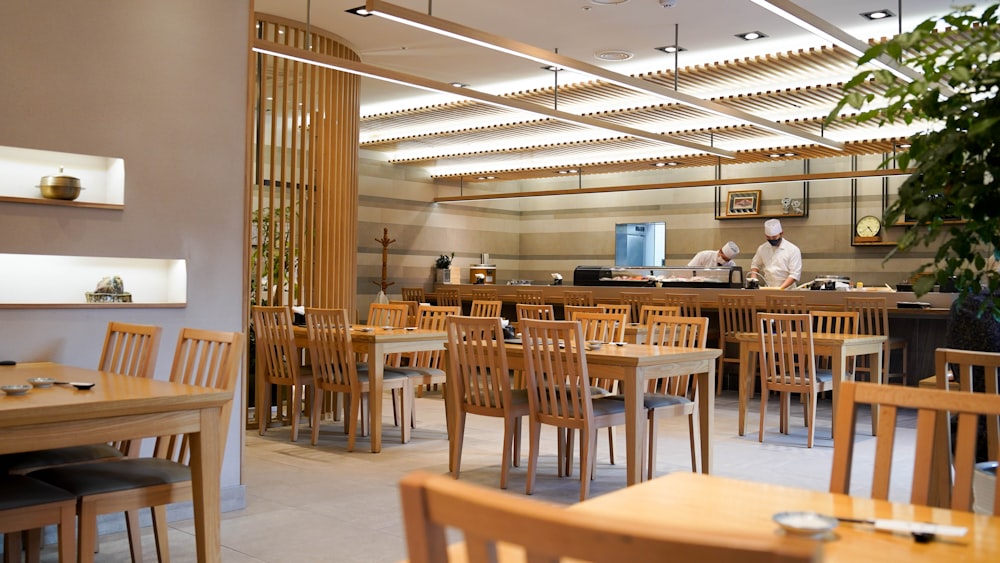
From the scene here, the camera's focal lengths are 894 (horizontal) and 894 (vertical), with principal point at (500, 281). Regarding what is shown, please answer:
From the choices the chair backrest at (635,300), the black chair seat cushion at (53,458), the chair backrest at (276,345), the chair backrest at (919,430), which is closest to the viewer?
the chair backrest at (919,430)

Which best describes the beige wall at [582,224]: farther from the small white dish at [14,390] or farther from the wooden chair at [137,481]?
the small white dish at [14,390]

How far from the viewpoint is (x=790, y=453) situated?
624 cm

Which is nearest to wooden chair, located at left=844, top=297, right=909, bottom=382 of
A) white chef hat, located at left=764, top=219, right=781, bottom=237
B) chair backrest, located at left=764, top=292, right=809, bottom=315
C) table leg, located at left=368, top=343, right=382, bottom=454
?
chair backrest, located at left=764, top=292, right=809, bottom=315

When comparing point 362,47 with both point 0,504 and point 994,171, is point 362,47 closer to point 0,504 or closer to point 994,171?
point 0,504

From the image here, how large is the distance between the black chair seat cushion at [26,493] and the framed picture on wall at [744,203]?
1156 centimetres

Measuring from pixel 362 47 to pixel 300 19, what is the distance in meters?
1.07

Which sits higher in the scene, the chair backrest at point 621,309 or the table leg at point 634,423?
the chair backrest at point 621,309

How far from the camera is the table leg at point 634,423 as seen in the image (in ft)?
14.8

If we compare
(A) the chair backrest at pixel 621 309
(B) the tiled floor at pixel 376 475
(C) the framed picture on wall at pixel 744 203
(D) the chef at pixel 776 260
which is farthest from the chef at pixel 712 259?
(B) the tiled floor at pixel 376 475

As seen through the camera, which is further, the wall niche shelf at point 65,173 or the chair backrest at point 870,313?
the chair backrest at point 870,313

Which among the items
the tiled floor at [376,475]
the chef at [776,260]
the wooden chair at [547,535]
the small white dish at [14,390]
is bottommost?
the tiled floor at [376,475]

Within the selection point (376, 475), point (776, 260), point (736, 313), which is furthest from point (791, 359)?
point (776, 260)

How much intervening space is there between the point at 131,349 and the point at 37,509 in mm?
1163

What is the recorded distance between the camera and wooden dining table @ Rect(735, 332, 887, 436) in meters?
6.57
